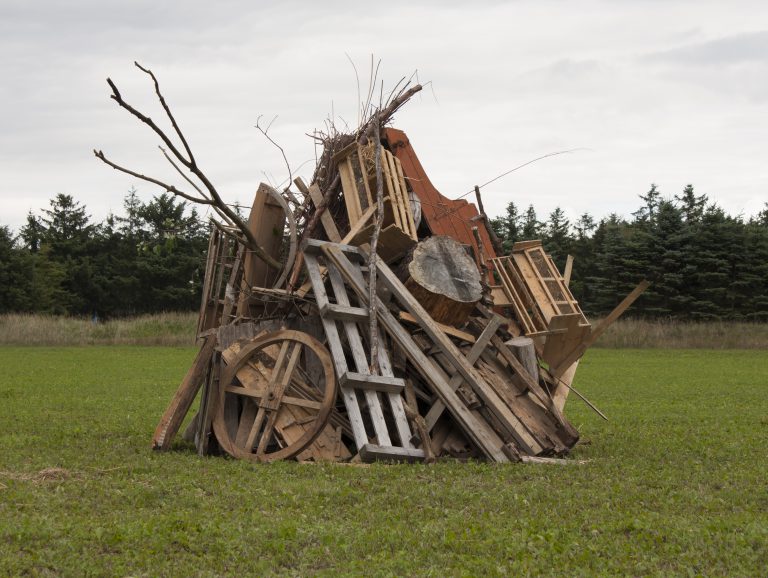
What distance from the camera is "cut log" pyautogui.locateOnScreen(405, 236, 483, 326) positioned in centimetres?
1177

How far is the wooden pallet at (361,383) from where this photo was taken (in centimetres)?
1060

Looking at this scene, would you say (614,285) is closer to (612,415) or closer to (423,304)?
(612,415)

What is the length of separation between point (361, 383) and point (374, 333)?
0.65m

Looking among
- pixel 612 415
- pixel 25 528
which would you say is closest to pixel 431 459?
pixel 25 528

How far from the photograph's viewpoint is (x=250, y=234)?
1222 cm

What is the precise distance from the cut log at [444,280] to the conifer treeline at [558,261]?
28689 mm

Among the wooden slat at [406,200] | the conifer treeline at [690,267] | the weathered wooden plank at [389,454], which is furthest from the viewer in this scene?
the conifer treeline at [690,267]

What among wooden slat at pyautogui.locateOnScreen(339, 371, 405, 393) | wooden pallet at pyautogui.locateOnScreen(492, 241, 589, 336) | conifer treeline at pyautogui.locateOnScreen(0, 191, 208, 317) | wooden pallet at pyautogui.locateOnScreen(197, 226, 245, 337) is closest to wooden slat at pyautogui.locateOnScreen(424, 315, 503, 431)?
wooden slat at pyautogui.locateOnScreen(339, 371, 405, 393)

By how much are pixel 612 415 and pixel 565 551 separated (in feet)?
35.7

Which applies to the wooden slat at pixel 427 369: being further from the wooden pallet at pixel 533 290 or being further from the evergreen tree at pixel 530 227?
the evergreen tree at pixel 530 227

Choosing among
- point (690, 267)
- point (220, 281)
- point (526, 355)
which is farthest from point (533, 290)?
point (690, 267)

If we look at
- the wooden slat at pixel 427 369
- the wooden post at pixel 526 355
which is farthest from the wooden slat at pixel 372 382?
the wooden post at pixel 526 355

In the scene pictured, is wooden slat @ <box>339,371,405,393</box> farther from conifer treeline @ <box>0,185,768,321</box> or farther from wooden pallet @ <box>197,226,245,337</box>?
conifer treeline @ <box>0,185,768,321</box>

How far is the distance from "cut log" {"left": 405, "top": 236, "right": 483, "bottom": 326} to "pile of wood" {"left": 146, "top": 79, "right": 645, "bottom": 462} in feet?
0.07
